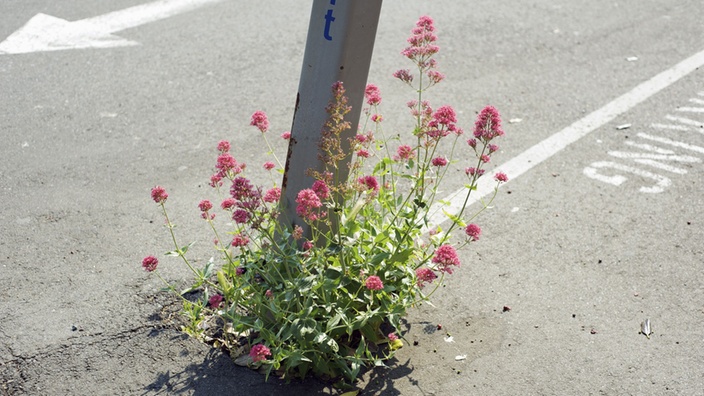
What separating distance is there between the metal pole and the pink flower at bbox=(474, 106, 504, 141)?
2.03 ft

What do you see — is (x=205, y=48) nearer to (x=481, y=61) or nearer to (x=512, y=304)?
(x=481, y=61)

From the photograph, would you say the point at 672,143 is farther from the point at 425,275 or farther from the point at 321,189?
the point at 321,189

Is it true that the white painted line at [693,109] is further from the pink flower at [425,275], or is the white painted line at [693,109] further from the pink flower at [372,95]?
the pink flower at [425,275]

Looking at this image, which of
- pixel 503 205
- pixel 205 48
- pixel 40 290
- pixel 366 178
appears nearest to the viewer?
pixel 366 178

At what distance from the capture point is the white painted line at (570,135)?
446 centimetres

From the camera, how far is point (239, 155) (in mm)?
4852

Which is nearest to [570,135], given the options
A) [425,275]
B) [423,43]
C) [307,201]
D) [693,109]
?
[693,109]

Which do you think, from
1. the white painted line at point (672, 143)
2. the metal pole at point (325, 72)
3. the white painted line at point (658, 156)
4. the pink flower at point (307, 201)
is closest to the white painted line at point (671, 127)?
the white painted line at point (672, 143)

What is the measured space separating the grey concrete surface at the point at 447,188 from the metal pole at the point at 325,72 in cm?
108

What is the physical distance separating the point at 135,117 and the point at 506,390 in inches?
161

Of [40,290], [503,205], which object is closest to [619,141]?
[503,205]

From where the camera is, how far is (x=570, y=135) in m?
5.40

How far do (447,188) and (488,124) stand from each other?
1.89 meters

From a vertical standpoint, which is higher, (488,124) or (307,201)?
(488,124)
